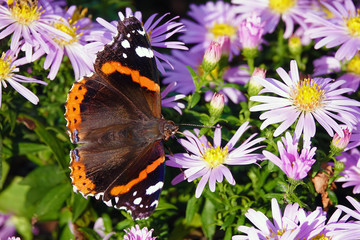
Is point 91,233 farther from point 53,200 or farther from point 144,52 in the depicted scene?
point 144,52

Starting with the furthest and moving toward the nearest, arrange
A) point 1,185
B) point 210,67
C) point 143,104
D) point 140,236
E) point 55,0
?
point 55,0 < point 1,185 < point 210,67 < point 143,104 < point 140,236

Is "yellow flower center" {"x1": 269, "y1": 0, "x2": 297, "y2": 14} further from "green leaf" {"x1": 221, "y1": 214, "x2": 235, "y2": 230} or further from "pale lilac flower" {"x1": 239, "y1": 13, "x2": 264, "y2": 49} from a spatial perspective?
"green leaf" {"x1": 221, "y1": 214, "x2": 235, "y2": 230}

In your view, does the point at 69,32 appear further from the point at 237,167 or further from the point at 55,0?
the point at 237,167

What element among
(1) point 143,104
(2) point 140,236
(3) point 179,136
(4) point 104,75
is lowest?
(2) point 140,236

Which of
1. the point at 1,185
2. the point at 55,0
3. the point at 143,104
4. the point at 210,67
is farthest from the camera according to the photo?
the point at 55,0

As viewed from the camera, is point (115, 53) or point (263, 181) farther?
point (263, 181)

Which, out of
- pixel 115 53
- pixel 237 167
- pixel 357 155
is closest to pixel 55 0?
pixel 115 53

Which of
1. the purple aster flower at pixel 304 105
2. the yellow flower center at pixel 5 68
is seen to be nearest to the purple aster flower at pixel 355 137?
the purple aster flower at pixel 304 105

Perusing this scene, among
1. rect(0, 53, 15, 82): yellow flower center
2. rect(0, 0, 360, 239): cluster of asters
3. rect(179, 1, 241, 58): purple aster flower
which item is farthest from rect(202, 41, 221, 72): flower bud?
rect(0, 53, 15, 82): yellow flower center

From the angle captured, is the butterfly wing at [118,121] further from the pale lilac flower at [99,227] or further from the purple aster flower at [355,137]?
the purple aster flower at [355,137]
